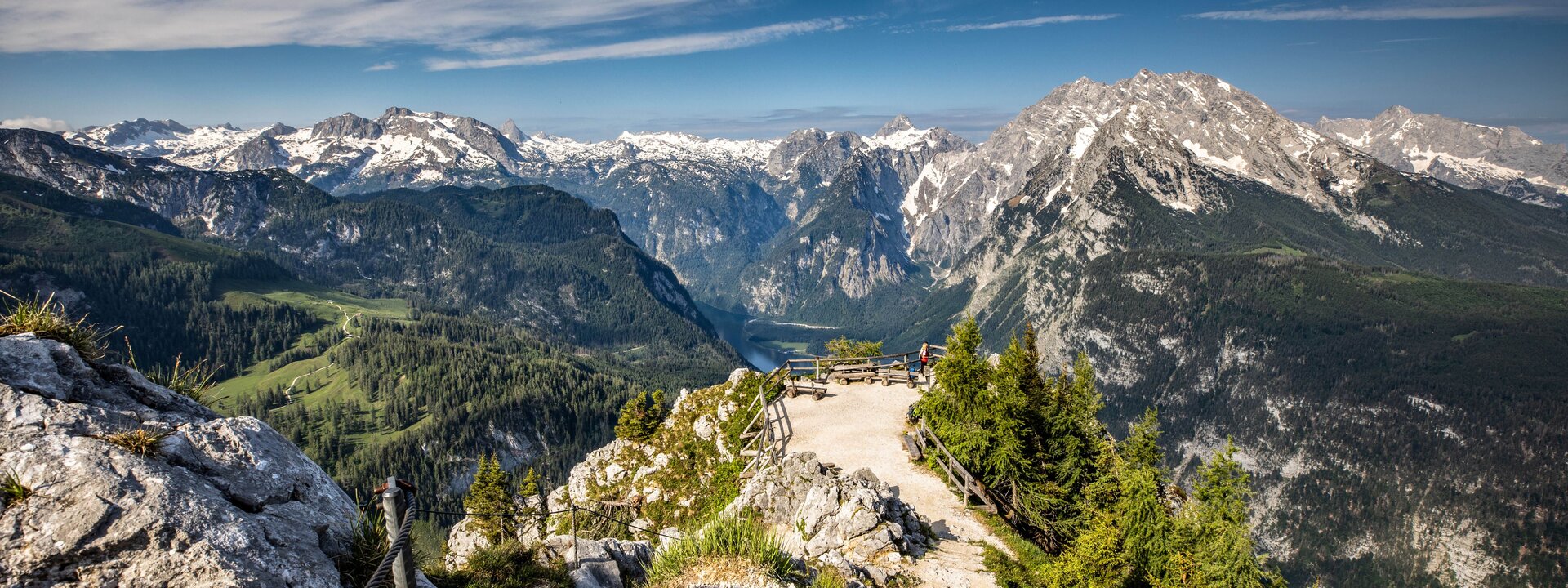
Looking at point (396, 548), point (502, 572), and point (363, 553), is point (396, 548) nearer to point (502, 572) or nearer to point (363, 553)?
point (363, 553)

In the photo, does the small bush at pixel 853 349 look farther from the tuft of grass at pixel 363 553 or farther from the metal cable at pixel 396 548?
the metal cable at pixel 396 548

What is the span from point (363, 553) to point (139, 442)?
8.34 feet

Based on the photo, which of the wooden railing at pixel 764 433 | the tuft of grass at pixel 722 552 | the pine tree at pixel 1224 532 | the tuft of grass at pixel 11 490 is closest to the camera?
the tuft of grass at pixel 11 490

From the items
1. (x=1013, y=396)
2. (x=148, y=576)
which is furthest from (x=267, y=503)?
(x=1013, y=396)

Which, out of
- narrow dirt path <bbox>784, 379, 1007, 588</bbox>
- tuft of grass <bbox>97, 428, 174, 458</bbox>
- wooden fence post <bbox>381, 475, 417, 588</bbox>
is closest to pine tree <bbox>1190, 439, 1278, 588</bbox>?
narrow dirt path <bbox>784, 379, 1007, 588</bbox>

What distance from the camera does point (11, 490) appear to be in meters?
6.20

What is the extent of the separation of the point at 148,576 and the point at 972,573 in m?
20.7

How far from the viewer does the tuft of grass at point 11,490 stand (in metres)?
6.12

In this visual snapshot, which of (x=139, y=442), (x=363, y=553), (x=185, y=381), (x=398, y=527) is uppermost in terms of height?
(x=139, y=442)

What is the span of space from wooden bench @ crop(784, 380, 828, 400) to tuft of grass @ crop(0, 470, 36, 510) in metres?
36.1

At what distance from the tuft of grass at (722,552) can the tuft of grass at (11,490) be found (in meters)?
8.53

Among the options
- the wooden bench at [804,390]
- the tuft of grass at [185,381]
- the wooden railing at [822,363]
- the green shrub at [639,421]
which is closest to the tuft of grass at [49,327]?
the tuft of grass at [185,381]

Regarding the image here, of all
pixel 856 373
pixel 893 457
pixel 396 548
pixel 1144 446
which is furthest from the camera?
pixel 856 373

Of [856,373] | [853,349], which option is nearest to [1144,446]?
[856,373]
